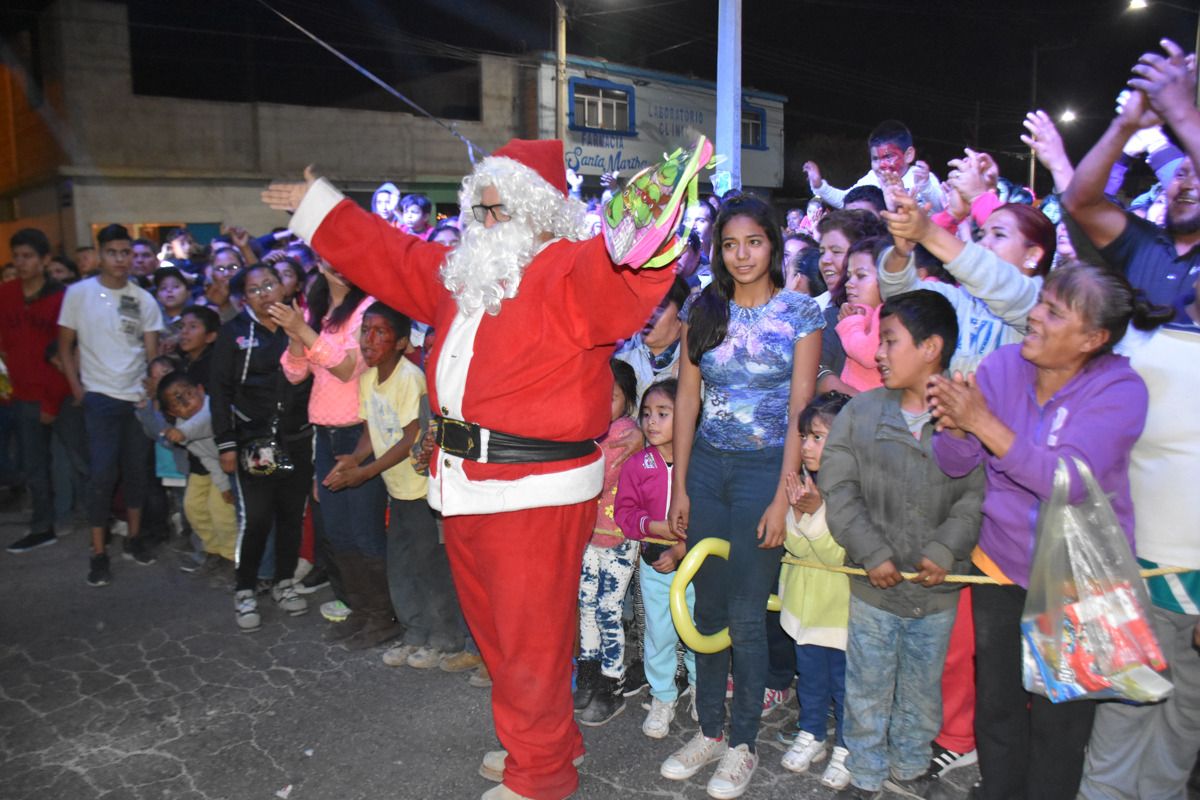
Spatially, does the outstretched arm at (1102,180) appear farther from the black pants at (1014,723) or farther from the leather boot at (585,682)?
the leather boot at (585,682)

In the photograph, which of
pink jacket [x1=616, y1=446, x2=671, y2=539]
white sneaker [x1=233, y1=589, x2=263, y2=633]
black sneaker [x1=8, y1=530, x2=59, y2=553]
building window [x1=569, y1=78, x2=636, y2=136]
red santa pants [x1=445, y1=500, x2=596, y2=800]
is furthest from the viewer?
building window [x1=569, y1=78, x2=636, y2=136]

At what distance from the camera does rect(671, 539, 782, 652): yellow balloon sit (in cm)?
322

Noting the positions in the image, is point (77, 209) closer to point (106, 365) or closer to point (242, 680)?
point (106, 365)

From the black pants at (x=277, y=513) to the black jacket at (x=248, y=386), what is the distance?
0.20m

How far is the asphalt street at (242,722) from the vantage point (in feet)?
11.3

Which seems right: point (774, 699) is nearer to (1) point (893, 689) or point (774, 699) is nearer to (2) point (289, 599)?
(1) point (893, 689)

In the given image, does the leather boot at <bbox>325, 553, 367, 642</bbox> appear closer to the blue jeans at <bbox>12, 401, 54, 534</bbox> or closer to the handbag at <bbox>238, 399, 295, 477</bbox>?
the handbag at <bbox>238, 399, 295, 477</bbox>

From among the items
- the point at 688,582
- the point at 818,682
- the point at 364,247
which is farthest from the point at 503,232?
the point at 818,682

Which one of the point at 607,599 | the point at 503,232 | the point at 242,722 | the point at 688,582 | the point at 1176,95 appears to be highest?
the point at 1176,95

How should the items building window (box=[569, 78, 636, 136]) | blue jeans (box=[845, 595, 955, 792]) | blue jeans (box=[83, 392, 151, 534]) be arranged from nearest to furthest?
blue jeans (box=[845, 595, 955, 792])
blue jeans (box=[83, 392, 151, 534])
building window (box=[569, 78, 636, 136])

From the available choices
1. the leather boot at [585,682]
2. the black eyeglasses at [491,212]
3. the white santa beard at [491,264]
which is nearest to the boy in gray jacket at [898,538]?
the leather boot at [585,682]

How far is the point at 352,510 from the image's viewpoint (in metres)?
4.68

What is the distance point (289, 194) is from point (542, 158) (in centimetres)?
105

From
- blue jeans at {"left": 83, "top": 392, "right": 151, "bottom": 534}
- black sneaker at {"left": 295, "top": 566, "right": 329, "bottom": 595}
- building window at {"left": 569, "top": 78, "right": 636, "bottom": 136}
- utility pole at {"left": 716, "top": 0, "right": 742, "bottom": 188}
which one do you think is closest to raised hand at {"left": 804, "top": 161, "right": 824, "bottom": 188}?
utility pole at {"left": 716, "top": 0, "right": 742, "bottom": 188}
